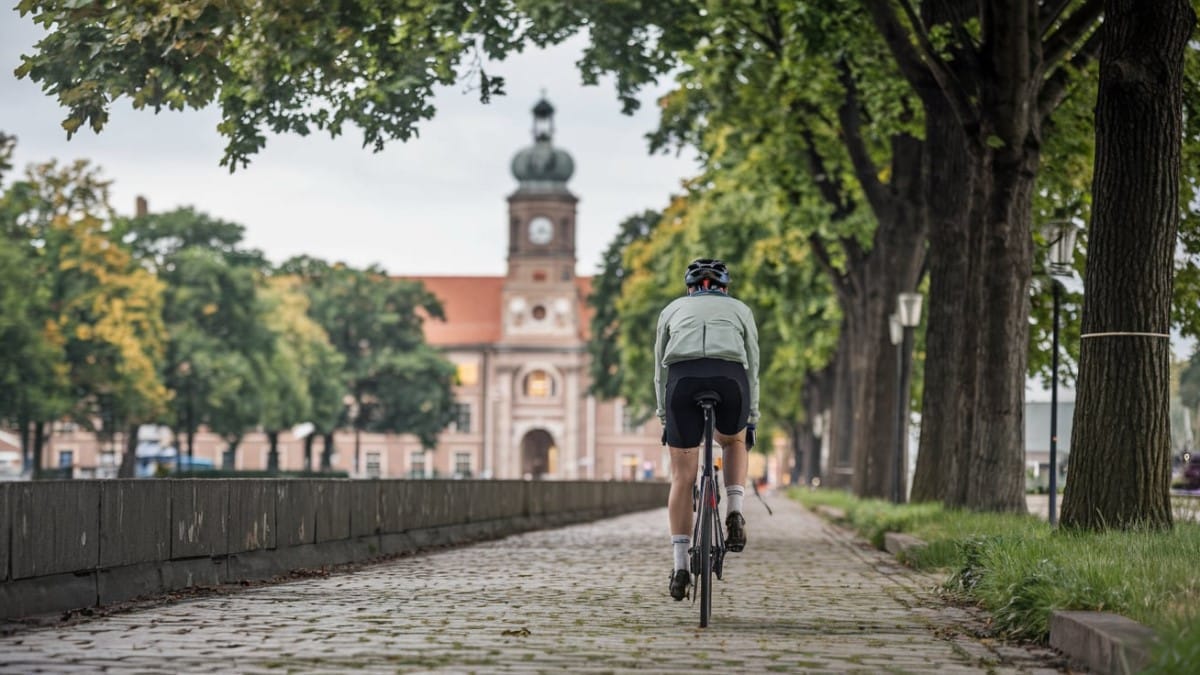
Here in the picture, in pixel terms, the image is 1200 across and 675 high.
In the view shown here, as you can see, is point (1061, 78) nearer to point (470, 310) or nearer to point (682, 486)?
point (682, 486)

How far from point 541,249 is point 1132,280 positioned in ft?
403

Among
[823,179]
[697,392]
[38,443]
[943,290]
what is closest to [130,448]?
[38,443]

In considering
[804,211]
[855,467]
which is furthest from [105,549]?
[855,467]

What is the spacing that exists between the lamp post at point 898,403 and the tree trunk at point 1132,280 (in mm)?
14724

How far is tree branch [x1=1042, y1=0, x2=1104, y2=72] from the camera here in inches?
744

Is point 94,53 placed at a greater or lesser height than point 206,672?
greater

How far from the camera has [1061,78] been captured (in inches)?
797

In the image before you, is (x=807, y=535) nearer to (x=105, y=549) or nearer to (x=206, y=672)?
(x=105, y=549)

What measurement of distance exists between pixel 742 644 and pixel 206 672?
2736 mm

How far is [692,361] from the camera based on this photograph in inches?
408

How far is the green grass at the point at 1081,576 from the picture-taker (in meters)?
7.79

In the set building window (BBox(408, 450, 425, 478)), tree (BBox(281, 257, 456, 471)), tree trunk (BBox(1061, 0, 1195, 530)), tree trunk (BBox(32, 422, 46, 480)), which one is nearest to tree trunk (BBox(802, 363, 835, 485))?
tree trunk (BBox(32, 422, 46, 480))

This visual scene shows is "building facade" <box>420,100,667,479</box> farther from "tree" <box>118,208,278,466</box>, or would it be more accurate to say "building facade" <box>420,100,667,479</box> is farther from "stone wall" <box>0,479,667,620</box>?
"stone wall" <box>0,479,667,620</box>

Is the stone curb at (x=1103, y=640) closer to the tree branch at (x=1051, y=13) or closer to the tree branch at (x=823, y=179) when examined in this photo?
the tree branch at (x=1051, y=13)
